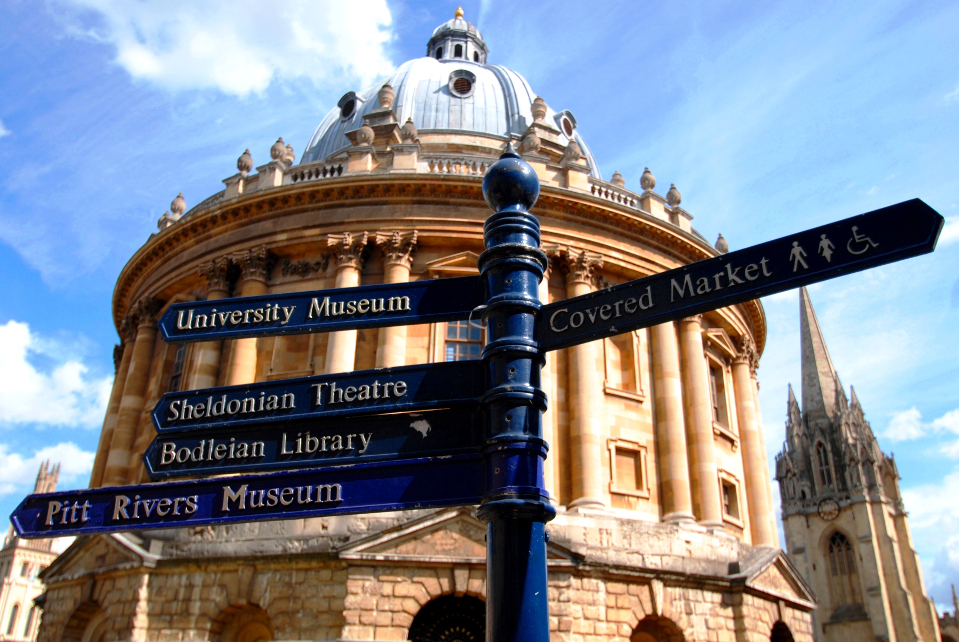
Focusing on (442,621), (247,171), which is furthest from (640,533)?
(247,171)

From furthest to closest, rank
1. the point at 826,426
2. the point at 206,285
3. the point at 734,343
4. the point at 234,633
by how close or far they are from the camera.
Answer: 1. the point at 826,426
2. the point at 734,343
3. the point at 206,285
4. the point at 234,633

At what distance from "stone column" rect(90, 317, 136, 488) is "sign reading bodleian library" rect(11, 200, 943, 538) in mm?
19261

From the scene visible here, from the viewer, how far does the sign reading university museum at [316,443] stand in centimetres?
519

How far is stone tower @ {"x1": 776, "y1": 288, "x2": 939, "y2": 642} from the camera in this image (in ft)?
248

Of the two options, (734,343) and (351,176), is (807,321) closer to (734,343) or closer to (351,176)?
(734,343)

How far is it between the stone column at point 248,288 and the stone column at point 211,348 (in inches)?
20.9

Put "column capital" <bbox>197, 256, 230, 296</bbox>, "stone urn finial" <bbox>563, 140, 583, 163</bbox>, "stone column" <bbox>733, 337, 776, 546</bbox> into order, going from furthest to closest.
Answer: "stone column" <bbox>733, 337, 776, 546</bbox> → "stone urn finial" <bbox>563, 140, 583, 163</bbox> → "column capital" <bbox>197, 256, 230, 296</bbox>

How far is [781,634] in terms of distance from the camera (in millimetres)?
22312

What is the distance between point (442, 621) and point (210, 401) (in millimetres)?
12791

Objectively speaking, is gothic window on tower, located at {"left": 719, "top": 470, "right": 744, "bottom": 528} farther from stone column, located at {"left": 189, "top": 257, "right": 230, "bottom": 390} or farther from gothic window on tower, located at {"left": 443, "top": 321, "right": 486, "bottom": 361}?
stone column, located at {"left": 189, "top": 257, "right": 230, "bottom": 390}

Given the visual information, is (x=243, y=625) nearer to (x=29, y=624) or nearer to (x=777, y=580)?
(x=777, y=580)

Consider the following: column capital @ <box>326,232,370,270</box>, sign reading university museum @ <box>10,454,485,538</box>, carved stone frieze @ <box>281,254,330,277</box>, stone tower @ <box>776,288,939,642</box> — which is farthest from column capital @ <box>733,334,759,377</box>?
stone tower @ <box>776,288,939,642</box>

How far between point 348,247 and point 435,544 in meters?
8.98

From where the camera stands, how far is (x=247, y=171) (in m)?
26.0
